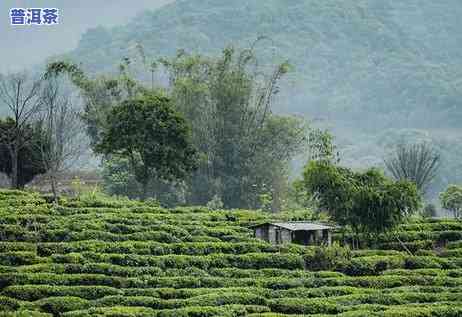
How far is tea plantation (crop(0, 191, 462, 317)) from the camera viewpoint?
48344mm

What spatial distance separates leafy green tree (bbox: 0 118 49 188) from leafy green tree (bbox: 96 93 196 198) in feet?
15.0

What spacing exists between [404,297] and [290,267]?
7698 mm

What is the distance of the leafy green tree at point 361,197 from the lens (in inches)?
2501

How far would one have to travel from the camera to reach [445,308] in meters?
50.1

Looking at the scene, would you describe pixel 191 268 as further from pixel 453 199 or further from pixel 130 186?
pixel 130 186

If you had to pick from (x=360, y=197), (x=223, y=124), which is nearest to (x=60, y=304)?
(x=360, y=197)

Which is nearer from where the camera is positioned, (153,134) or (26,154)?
(153,134)

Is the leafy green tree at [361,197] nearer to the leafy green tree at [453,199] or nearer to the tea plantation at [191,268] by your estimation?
the tea plantation at [191,268]

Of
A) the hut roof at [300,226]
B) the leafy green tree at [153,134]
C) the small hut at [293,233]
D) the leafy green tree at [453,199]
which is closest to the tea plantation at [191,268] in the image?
the small hut at [293,233]

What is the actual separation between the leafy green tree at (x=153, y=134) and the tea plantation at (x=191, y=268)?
6059 millimetres

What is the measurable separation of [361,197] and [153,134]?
16998 mm

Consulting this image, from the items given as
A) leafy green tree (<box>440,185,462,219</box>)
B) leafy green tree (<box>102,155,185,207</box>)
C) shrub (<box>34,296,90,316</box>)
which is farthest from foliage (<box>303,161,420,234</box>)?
leafy green tree (<box>102,155,185,207</box>)

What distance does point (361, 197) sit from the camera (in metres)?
63.5

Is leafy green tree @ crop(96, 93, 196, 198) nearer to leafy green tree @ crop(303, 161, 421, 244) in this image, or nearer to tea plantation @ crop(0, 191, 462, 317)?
tea plantation @ crop(0, 191, 462, 317)
